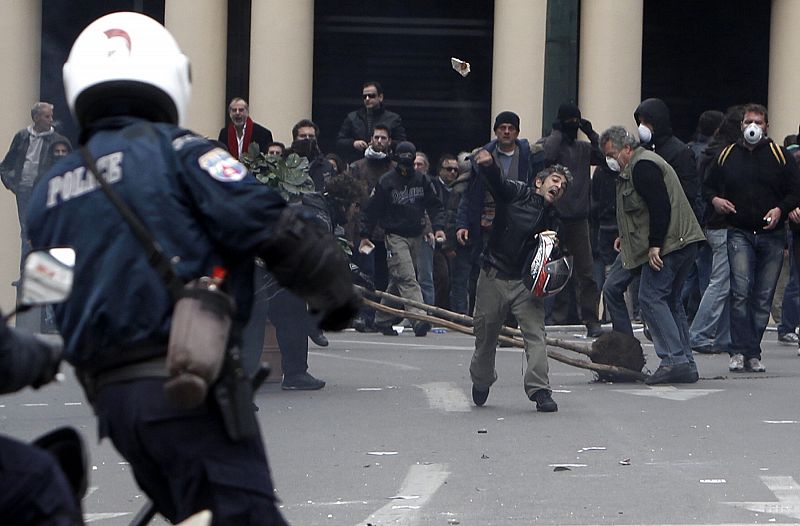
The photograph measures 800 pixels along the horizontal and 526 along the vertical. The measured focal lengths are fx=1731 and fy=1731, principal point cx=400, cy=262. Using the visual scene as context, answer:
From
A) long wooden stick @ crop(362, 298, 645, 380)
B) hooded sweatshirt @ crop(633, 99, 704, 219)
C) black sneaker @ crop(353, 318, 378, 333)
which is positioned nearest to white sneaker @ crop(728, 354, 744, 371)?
long wooden stick @ crop(362, 298, 645, 380)

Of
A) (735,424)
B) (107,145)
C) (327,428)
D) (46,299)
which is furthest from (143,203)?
(735,424)

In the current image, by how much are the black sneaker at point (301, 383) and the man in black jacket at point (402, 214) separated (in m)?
4.28

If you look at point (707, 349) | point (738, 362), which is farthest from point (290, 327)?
point (707, 349)

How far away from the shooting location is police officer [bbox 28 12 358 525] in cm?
354

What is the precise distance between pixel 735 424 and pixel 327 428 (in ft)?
7.48

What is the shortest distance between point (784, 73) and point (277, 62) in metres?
6.23

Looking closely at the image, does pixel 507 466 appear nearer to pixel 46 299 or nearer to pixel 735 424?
pixel 735 424

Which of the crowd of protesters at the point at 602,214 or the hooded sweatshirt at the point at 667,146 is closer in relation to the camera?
the crowd of protesters at the point at 602,214

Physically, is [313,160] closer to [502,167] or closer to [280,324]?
[502,167]

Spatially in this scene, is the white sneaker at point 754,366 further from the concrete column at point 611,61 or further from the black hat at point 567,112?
the concrete column at point 611,61

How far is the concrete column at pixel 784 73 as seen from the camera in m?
21.0

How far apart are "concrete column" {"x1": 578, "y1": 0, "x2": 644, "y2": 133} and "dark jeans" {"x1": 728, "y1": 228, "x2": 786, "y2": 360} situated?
8018 mm

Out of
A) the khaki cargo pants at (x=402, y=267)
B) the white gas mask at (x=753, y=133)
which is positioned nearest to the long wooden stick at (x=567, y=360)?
the white gas mask at (x=753, y=133)

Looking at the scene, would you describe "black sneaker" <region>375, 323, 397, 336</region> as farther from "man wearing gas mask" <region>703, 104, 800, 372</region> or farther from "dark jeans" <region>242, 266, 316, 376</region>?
"dark jeans" <region>242, 266, 316, 376</region>
